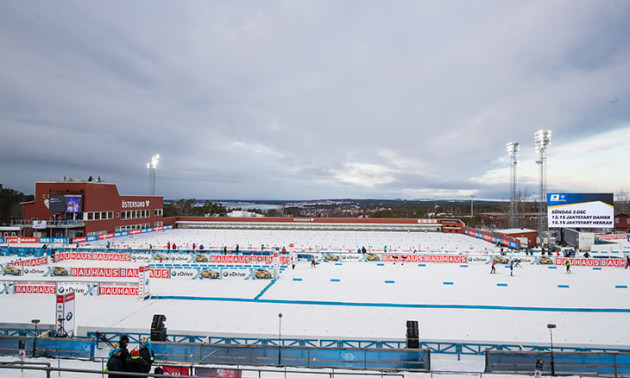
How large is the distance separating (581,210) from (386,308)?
32718 millimetres

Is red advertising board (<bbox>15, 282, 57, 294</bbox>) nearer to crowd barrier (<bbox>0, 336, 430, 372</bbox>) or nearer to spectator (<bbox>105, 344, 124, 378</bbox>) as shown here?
crowd barrier (<bbox>0, 336, 430, 372</bbox>)

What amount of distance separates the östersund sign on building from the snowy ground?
1281cm

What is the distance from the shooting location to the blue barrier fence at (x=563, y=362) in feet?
31.4

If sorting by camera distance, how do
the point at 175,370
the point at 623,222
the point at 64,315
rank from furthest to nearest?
1. the point at 623,222
2. the point at 64,315
3. the point at 175,370

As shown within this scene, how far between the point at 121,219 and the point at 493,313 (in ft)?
176

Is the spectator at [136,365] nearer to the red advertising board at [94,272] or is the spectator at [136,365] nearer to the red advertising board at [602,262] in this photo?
the red advertising board at [94,272]

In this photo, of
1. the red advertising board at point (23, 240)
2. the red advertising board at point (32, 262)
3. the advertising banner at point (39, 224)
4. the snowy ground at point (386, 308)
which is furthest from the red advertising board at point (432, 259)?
the advertising banner at point (39, 224)

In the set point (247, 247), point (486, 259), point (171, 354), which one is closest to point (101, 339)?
point (171, 354)

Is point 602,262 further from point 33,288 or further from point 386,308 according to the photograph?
point 33,288

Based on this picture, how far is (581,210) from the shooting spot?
36906mm

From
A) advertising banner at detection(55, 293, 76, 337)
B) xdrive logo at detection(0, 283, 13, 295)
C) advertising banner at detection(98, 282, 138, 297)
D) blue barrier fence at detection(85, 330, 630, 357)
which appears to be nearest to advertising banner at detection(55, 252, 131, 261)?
xdrive logo at detection(0, 283, 13, 295)

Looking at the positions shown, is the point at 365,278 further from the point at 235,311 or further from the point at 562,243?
the point at 562,243

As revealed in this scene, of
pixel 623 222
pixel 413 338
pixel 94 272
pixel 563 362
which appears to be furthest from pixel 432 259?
pixel 623 222

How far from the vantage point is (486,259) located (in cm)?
3145
